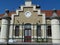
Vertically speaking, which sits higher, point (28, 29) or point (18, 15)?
point (18, 15)

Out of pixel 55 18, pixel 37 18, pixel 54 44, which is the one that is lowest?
pixel 54 44

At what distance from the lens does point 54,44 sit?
11172mm

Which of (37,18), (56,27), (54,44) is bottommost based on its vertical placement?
(54,44)

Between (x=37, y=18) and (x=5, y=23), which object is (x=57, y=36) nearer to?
(x=5, y=23)

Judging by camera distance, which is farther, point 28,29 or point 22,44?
point 28,29

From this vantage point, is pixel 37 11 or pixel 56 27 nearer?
pixel 56 27

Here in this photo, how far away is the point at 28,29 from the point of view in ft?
88.4

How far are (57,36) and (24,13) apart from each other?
17.3m

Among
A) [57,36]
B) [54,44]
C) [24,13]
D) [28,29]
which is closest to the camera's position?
[54,44]

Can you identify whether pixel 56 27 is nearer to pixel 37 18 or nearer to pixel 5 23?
pixel 5 23

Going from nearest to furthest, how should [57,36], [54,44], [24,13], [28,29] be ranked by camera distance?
[54,44] → [57,36] → [28,29] → [24,13]

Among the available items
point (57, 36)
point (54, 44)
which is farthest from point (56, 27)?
point (54, 44)

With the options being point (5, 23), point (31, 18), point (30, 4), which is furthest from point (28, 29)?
point (5, 23)

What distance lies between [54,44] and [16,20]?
18.0 metres
